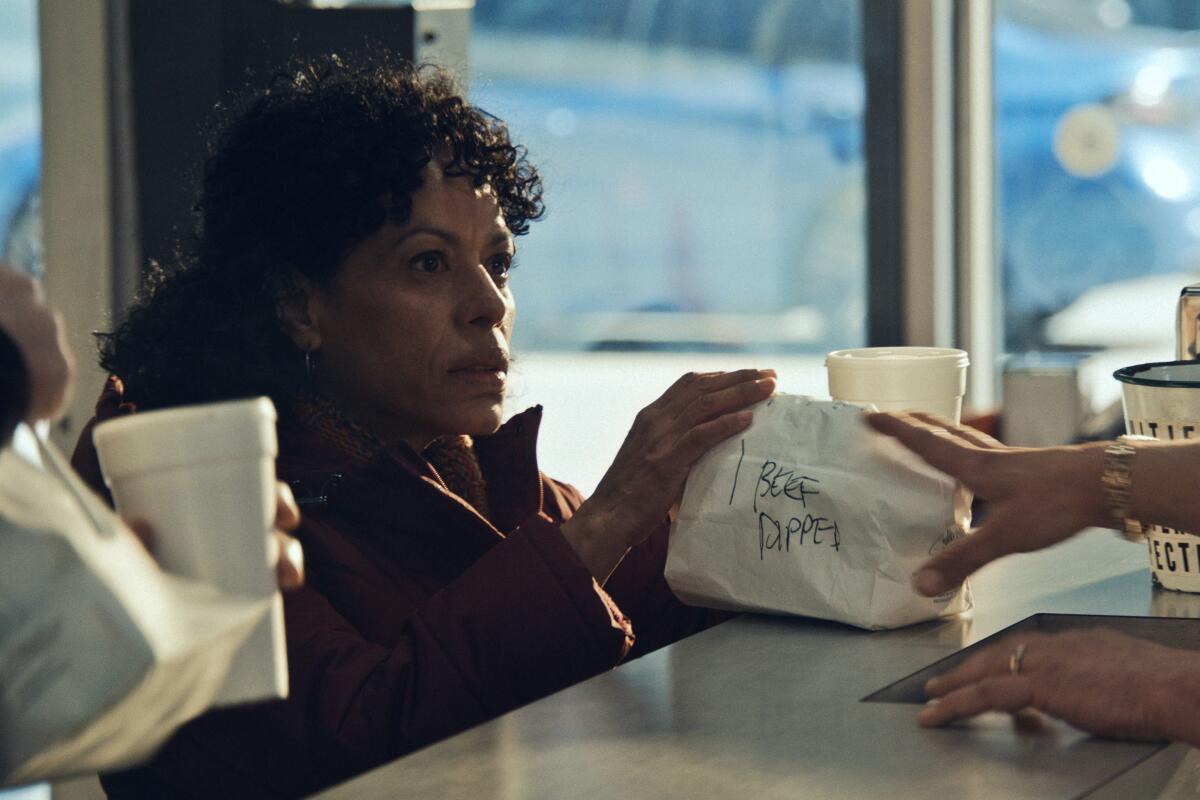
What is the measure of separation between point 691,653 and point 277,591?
1.60ft

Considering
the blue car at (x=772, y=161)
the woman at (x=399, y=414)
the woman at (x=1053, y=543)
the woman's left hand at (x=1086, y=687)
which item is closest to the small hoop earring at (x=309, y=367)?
the woman at (x=399, y=414)

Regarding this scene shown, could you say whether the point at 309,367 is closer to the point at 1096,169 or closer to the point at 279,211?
the point at 279,211

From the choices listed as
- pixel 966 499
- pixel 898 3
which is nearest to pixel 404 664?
pixel 966 499

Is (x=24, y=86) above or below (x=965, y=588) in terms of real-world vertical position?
above

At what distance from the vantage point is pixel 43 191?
2.76m

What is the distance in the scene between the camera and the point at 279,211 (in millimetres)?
1560

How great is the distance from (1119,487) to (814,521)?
23 centimetres

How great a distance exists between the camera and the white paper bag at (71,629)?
63cm

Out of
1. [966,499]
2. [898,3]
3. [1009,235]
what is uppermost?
[898,3]

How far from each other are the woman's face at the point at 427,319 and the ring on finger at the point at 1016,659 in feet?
2.21

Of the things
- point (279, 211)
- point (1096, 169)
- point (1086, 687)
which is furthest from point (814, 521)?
point (1096, 169)

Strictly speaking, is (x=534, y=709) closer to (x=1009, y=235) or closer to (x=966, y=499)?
(x=966, y=499)

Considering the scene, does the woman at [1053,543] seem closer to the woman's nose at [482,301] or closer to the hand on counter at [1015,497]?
the hand on counter at [1015,497]

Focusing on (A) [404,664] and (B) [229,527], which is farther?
(A) [404,664]
